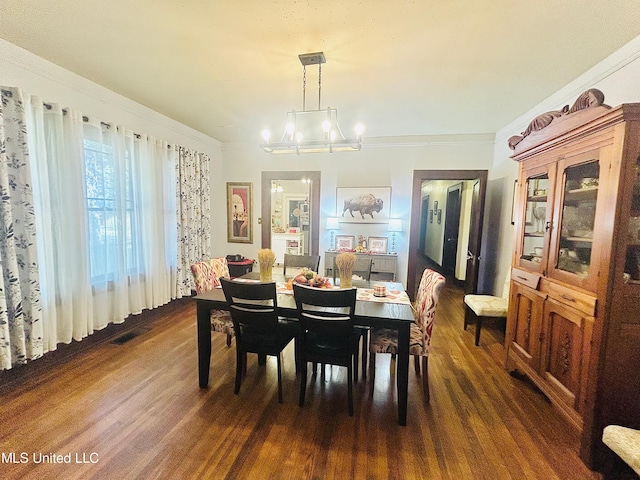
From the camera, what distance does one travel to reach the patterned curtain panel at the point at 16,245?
2162 mm

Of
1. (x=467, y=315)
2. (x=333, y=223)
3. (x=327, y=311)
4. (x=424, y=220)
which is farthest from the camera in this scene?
(x=424, y=220)

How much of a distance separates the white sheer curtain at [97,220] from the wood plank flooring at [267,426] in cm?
57

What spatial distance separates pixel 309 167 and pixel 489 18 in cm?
327

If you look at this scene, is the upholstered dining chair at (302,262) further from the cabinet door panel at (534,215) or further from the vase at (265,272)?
the cabinet door panel at (534,215)

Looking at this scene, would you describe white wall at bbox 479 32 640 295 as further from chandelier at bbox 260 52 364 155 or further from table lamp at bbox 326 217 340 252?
table lamp at bbox 326 217 340 252

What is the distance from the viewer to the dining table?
1.95 meters

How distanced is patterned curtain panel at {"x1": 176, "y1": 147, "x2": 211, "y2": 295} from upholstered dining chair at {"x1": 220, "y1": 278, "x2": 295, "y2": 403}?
2276mm

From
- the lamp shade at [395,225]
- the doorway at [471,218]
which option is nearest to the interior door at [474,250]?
the doorway at [471,218]

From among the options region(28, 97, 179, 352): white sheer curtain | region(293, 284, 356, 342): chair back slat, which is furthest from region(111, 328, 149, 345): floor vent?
region(293, 284, 356, 342): chair back slat

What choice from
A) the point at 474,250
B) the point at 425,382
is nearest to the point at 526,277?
the point at 425,382

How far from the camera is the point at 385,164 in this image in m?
4.57

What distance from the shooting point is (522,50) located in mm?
2084
